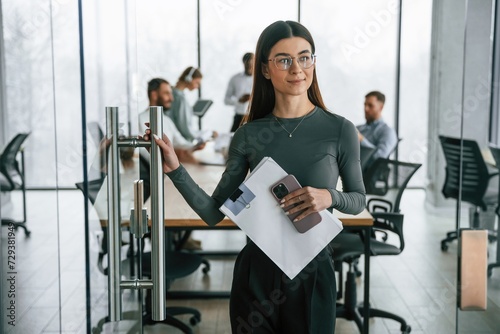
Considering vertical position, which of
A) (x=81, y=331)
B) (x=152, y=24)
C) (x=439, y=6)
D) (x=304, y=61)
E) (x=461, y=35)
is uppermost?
(x=152, y=24)

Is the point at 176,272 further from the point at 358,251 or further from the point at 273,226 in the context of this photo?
the point at 273,226

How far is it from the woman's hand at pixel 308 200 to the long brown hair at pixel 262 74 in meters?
0.24

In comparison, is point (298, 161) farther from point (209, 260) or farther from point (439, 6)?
point (209, 260)

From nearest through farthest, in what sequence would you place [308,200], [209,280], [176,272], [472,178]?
1. [308,200]
2. [176,272]
3. [472,178]
4. [209,280]

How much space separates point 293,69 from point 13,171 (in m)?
0.70

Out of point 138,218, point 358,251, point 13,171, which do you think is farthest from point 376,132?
point 138,218

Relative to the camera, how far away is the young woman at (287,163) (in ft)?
4.58

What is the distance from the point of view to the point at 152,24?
6.93 m

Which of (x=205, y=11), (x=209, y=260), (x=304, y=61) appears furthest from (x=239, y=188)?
(x=205, y=11)

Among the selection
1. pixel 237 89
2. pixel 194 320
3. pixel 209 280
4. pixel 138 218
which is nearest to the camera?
pixel 138 218

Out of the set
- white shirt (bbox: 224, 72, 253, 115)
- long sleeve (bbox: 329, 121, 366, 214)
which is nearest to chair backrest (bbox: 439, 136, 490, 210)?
long sleeve (bbox: 329, 121, 366, 214)

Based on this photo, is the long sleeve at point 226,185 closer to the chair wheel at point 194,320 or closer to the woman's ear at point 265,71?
the woman's ear at point 265,71

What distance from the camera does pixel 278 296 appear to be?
1.44m

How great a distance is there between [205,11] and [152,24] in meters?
0.62
